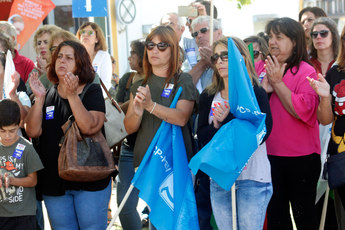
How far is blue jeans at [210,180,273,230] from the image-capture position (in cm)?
347

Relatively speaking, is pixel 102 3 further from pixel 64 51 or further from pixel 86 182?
pixel 86 182

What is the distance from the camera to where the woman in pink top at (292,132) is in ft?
12.7

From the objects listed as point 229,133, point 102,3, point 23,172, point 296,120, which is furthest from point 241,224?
point 102,3

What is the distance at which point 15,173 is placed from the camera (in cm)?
387

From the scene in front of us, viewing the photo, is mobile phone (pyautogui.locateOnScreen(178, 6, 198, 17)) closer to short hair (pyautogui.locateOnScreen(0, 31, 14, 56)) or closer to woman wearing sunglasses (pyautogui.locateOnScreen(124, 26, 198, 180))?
woman wearing sunglasses (pyautogui.locateOnScreen(124, 26, 198, 180))

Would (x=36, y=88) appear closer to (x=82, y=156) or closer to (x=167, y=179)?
(x=82, y=156)

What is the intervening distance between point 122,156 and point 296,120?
161 cm

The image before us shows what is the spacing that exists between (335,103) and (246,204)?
104cm

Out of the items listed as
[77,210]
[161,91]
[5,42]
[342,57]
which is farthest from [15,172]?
[342,57]

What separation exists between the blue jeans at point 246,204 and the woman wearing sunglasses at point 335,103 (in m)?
0.61

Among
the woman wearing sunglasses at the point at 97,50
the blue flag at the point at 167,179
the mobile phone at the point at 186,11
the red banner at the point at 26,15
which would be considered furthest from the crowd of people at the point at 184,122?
the red banner at the point at 26,15

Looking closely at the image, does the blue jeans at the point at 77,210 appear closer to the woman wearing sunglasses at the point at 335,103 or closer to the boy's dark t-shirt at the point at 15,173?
the boy's dark t-shirt at the point at 15,173

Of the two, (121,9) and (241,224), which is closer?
(241,224)

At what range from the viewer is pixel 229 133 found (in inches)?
135
